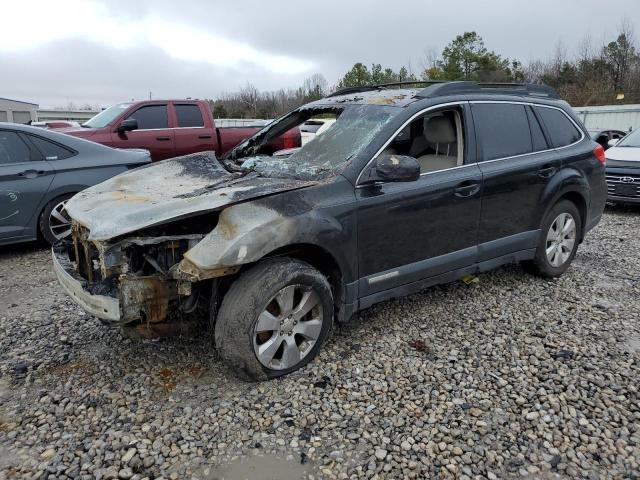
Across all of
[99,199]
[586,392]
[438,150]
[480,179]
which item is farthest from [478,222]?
[99,199]

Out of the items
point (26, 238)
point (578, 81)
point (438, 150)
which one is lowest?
point (26, 238)

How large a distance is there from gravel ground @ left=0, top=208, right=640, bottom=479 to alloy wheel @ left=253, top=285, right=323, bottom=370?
6.6 inches

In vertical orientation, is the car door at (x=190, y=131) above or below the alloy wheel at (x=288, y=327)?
above

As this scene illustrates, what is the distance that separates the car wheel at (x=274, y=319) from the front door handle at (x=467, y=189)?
4.45 ft

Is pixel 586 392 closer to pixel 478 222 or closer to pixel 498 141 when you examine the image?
pixel 478 222

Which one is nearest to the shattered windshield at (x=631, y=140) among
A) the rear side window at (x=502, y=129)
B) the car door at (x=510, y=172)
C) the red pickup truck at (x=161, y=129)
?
the car door at (x=510, y=172)

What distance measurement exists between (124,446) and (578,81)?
4067 centimetres

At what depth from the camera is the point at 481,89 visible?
428 centimetres

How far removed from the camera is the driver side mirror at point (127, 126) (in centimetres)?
824

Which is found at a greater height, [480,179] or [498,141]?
[498,141]

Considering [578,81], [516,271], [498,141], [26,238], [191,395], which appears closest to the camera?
[191,395]

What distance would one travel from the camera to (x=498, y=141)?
13.8ft

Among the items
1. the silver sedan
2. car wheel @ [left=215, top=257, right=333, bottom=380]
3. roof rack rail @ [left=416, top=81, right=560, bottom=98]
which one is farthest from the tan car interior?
the silver sedan

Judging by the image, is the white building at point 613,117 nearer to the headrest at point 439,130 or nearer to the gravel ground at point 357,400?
the headrest at point 439,130
